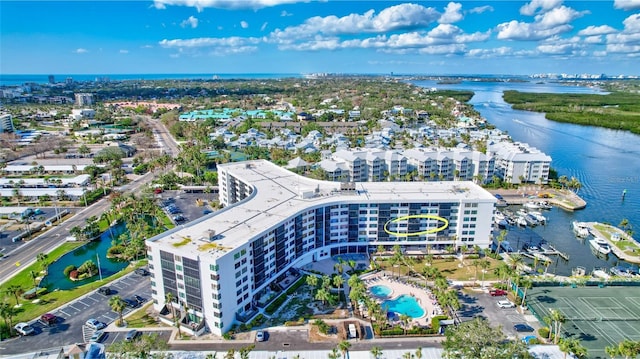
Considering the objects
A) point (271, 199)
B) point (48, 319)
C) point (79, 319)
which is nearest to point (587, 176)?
point (271, 199)

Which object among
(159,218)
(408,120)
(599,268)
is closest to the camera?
(599,268)

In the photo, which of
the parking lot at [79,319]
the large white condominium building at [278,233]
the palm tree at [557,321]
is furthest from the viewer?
the large white condominium building at [278,233]

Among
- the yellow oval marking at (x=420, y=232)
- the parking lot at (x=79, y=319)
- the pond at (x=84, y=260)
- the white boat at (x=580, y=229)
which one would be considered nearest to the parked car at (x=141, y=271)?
the parking lot at (x=79, y=319)

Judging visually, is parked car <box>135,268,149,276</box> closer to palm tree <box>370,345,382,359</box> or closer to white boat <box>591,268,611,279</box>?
palm tree <box>370,345,382,359</box>

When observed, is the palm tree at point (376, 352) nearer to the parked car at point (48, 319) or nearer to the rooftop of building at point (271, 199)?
the rooftop of building at point (271, 199)

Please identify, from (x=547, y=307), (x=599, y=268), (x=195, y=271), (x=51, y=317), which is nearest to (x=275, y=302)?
(x=195, y=271)

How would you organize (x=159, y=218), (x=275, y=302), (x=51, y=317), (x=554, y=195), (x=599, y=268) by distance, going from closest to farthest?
(x=51, y=317) → (x=275, y=302) → (x=599, y=268) → (x=159, y=218) → (x=554, y=195)

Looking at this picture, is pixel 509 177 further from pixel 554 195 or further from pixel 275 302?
pixel 275 302
